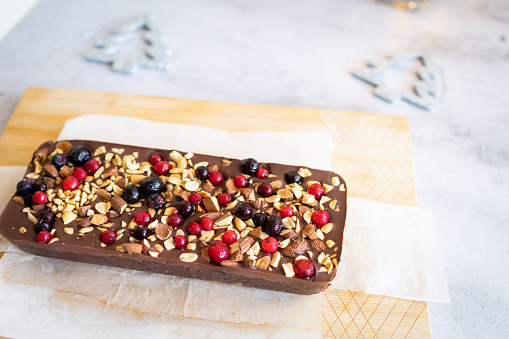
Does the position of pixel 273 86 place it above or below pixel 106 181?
below

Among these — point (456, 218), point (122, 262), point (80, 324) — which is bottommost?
point (456, 218)

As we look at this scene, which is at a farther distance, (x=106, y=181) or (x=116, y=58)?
(x=116, y=58)

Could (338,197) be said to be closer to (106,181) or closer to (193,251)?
(193,251)

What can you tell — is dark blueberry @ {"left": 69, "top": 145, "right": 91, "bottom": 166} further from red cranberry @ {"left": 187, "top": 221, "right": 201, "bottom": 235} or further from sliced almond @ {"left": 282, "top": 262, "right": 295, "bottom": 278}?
sliced almond @ {"left": 282, "top": 262, "right": 295, "bottom": 278}

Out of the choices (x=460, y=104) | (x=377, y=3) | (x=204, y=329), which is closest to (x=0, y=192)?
(x=204, y=329)

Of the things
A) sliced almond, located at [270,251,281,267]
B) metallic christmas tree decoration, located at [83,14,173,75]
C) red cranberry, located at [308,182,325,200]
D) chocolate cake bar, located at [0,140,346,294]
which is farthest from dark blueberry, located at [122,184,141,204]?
metallic christmas tree decoration, located at [83,14,173,75]

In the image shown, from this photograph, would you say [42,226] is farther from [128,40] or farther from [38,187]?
[128,40]

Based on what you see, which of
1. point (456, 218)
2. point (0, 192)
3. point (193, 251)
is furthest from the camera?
point (456, 218)
